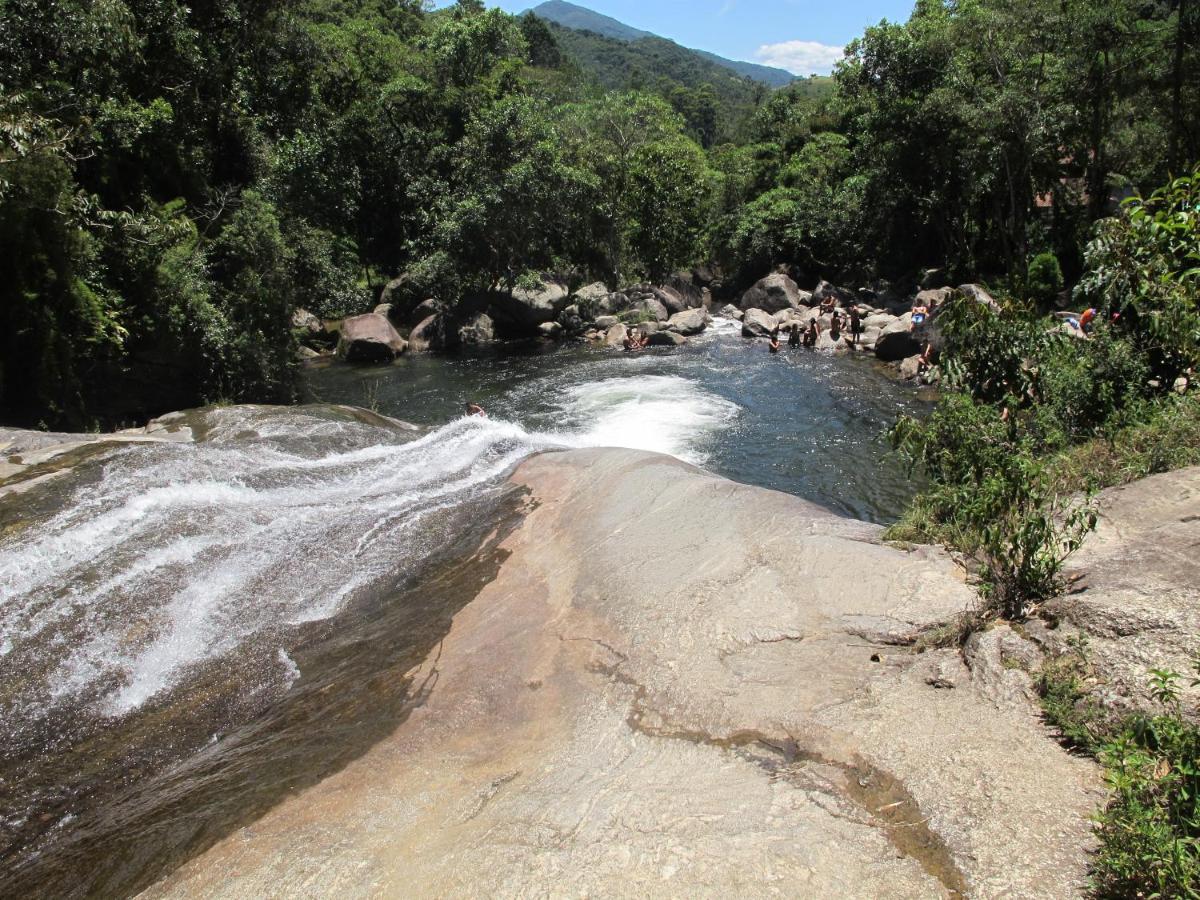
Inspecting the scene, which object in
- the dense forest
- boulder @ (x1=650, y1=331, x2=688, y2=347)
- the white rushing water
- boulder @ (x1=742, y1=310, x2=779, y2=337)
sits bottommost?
the white rushing water

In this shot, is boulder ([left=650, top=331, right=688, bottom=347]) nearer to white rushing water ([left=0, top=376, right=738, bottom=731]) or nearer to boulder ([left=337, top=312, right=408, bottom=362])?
boulder ([left=337, top=312, right=408, bottom=362])

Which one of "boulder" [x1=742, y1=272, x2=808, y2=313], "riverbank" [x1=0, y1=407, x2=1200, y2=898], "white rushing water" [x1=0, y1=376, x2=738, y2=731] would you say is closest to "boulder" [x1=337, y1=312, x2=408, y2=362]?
"white rushing water" [x1=0, y1=376, x2=738, y2=731]

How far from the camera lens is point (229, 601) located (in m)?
7.45

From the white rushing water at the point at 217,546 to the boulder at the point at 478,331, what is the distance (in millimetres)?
16455

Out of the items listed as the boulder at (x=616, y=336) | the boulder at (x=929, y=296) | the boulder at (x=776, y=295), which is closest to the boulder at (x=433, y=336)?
the boulder at (x=616, y=336)

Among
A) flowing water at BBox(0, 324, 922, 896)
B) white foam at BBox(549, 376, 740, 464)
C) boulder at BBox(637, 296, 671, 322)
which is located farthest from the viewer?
boulder at BBox(637, 296, 671, 322)

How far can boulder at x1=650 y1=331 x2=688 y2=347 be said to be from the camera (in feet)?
91.5

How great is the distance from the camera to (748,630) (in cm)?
582

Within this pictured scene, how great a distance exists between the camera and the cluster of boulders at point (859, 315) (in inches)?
822

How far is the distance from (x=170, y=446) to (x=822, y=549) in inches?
373

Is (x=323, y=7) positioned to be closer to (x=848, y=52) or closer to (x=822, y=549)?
(x=848, y=52)

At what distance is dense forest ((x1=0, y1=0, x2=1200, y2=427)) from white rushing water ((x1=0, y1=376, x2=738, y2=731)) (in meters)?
3.89

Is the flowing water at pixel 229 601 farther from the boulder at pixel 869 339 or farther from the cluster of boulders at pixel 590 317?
the cluster of boulders at pixel 590 317

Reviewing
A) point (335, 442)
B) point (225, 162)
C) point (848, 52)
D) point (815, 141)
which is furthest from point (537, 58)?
point (335, 442)
